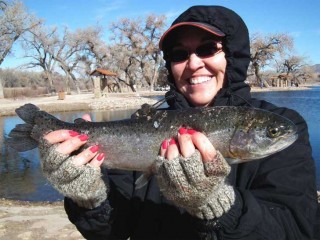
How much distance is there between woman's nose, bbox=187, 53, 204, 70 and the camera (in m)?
2.81

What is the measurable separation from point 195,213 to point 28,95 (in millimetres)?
53586

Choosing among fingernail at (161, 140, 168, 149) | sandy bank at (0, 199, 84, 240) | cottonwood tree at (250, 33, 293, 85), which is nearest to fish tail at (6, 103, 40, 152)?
fingernail at (161, 140, 168, 149)

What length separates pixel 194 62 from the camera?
2812 millimetres

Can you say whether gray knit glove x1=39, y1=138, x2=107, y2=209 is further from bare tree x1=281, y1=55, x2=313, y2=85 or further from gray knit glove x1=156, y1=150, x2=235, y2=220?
bare tree x1=281, y1=55, x2=313, y2=85

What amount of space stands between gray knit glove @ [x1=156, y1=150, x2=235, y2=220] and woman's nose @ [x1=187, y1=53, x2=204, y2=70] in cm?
92

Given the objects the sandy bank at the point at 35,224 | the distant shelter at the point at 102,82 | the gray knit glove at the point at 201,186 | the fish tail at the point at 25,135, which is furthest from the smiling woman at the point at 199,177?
the distant shelter at the point at 102,82

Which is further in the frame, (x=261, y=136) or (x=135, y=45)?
(x=135, y=45)

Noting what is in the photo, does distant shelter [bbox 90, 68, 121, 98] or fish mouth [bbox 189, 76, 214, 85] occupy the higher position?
fish mouth [bbox 189, 76, 214, 85]

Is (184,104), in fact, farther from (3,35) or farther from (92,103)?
(3,35)

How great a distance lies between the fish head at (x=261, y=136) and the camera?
2.45m

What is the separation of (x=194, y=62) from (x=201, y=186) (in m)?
1.11

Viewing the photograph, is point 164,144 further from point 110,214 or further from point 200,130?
point 110,214

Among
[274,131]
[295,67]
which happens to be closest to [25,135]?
[274,131]

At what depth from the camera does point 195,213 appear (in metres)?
2.13
